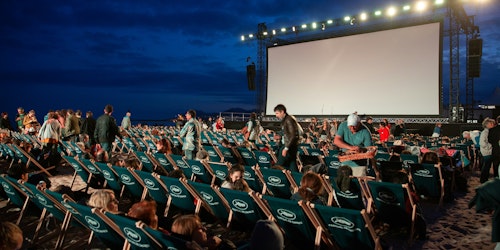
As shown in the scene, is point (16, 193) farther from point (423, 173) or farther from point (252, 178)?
point (423, 173)

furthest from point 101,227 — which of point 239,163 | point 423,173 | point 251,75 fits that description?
point 251,75

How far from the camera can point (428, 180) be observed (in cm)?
566

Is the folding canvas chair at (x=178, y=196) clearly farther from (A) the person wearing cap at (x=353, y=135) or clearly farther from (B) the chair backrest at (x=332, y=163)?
(B) the chair backrest at (x=332, y=163)

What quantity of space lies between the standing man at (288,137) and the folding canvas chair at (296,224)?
2.52 m

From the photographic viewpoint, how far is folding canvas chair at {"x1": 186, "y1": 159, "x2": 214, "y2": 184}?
5.50 m

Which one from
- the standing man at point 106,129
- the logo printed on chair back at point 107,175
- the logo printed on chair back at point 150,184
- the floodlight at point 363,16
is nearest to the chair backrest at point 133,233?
the logo printed on chair back at point 150,184

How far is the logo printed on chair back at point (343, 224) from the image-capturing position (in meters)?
2.88

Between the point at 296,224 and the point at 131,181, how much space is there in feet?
8.70

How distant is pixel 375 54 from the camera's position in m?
18.6

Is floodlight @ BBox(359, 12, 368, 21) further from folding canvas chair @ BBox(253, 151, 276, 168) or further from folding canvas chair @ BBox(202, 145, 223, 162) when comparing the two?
folding canvas chair @ BBox(253, 151, 276, 168)

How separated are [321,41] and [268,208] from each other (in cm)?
1854

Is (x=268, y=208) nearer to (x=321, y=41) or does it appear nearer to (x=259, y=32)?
(x=321, y=41)

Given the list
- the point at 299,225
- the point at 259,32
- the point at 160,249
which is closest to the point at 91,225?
the point at 160,249

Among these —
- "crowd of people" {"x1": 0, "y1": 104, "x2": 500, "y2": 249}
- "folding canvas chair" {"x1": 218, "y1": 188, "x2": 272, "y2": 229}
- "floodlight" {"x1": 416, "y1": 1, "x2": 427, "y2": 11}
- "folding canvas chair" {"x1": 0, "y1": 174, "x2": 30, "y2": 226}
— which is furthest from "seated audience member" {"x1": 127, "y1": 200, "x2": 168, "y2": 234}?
"floodlight" {"x1": 416, "y1": 1, "x2": 427, "y2": 11}
